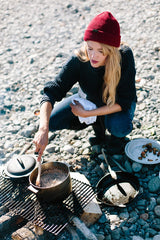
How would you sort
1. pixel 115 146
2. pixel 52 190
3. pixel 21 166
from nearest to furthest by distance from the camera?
1. pixel 52 190
2. pixel 21 166
3. pixel 115 146

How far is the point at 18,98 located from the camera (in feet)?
16.8

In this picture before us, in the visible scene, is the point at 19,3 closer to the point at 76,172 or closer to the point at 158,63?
the point at 158,63

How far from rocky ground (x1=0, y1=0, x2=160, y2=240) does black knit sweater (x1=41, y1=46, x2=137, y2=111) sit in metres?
0.77

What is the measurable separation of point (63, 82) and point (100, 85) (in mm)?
425

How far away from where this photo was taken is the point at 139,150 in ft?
12.1

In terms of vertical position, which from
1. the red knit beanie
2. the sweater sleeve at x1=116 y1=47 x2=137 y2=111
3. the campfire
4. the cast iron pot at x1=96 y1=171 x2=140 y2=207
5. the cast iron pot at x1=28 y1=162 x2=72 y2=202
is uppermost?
the red knit beanie

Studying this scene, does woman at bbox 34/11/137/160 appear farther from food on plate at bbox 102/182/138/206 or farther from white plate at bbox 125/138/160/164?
food on plate at bbox 102/182/138/206

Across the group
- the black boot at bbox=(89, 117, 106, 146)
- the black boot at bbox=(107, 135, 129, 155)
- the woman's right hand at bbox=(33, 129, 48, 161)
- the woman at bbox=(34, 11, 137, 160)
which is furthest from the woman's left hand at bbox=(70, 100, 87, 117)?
the woman's right hand at bbox=(33, 129, 48, 161)

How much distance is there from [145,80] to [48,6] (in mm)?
4530

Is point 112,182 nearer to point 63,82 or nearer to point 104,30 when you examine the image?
point 63,82

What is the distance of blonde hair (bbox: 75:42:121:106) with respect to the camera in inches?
116

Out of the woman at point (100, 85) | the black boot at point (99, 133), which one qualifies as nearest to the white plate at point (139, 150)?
the woman at point (100, 85)

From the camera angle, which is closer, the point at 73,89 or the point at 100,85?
the point at 100,85

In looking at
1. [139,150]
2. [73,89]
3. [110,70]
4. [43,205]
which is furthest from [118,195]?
[73,89]
